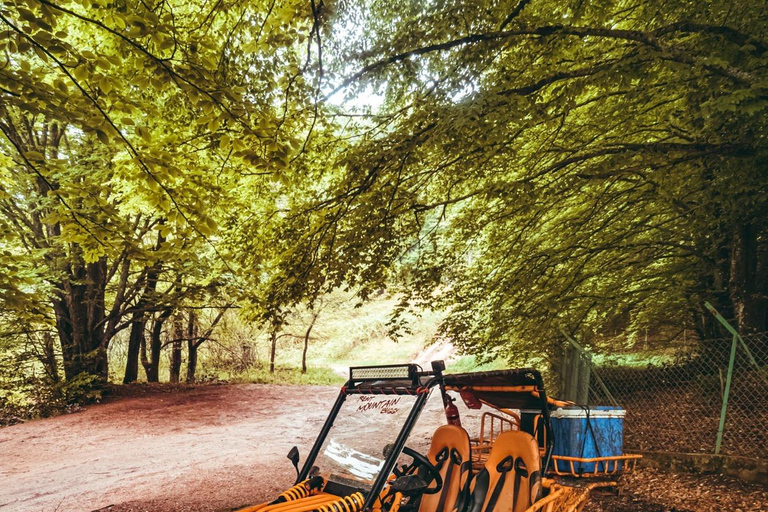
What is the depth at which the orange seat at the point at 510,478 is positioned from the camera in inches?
159

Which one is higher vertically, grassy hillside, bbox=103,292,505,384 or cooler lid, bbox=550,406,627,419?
cooler lid, bbox=550,406,627,419

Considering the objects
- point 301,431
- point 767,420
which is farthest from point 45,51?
point 301,431

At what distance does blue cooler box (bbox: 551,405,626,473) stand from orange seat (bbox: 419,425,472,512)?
1.27m

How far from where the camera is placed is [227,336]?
2348 cm

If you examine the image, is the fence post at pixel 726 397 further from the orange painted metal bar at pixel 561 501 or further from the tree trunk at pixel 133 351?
the tree trunk at pixel 133 351

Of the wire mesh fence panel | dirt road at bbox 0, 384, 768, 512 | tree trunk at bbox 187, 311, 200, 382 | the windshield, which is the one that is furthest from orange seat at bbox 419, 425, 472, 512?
tree trunk at bbox 187, 311, 200, 382

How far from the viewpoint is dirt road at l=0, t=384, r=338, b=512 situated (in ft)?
23.6

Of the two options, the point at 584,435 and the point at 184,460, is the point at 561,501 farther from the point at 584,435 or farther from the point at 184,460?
the point at 184,460

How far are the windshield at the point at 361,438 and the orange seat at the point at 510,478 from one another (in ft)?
3.14

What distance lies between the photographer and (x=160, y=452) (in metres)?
10.5

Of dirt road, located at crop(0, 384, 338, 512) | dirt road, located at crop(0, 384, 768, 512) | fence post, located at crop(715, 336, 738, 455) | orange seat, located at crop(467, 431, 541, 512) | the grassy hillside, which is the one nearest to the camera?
orange seat, located at crop(467, 431, 541, 512)

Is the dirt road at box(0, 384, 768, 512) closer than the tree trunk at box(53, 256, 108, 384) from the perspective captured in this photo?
Yes

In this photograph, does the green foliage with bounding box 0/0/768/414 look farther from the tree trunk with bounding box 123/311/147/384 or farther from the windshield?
the tree trunk with bounding box 123/311/147/384

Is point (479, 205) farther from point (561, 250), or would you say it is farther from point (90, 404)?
point (90, 404)
